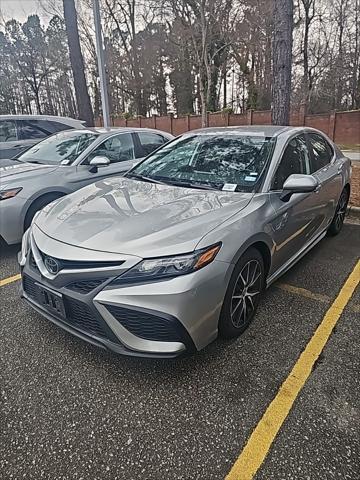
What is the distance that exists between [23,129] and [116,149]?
10.8 feet

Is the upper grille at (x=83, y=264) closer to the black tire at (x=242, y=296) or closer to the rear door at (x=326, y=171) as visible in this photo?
the black tire at (x=242, y=296)

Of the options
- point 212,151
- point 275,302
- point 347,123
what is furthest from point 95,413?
point 347,123

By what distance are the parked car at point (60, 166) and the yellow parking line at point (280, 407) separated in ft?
10.3

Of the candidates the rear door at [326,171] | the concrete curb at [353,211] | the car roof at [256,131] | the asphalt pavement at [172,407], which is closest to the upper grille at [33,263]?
the asphalt pavement at [172,407]

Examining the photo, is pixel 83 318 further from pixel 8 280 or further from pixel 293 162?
pixel 293 162

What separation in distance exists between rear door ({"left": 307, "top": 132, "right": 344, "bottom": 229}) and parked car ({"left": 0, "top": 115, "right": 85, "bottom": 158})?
5445 millimetres

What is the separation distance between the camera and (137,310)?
6.30 ft

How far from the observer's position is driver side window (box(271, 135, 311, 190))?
290 cm

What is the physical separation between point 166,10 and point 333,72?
539 inches

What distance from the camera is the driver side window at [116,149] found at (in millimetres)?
4786

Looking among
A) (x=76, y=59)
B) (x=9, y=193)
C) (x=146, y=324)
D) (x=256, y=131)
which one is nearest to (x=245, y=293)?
(x=146, y=324)

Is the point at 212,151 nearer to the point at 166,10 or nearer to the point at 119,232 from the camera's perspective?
the point at 119,232

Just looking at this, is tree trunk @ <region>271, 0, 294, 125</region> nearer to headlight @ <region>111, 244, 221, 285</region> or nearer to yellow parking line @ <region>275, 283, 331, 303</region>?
yellow parking line @ <region>275, 283, 331, 303</region>

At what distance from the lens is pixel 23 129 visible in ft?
23.6
